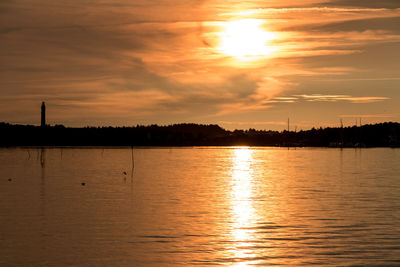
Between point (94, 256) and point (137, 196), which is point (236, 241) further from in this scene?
point (137, 196)

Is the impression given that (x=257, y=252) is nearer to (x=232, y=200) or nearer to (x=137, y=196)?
(x=232, y=200)

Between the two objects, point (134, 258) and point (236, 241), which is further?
point (236, 241)

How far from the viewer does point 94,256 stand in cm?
2895

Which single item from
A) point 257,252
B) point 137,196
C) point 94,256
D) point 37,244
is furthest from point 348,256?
point 137,196

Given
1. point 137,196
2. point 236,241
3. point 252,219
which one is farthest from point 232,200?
point 236,241

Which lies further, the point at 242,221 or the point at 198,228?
the point at 242,221

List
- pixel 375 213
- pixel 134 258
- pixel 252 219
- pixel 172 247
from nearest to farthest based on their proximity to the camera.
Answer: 1. pixel 134 258
2. pixel 172 247
3. pixel 252 219
4. pixel 375 213

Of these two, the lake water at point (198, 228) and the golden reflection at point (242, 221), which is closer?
the lake water at point (198, 228)

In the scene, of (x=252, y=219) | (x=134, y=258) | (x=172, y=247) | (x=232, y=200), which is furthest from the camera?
(x=232, y=200)

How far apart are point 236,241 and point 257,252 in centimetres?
335

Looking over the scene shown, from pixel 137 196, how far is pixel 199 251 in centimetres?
3074

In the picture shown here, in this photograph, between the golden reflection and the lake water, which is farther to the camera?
the golden reflection

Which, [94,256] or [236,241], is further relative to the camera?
[236,241]

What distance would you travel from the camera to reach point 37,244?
31844mm
